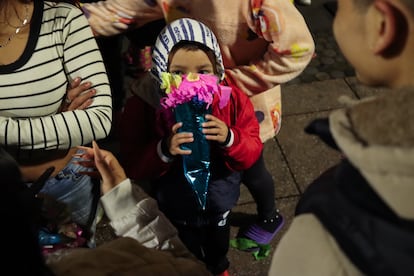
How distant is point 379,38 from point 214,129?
1149 mm

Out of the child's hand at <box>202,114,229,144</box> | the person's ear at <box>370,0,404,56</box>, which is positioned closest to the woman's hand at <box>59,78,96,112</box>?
the child's hand at <box>202,114,229,144</box>

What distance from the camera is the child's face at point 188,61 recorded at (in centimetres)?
217

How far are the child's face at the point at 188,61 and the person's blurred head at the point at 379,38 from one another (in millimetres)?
1006

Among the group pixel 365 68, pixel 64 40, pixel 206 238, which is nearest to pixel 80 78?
pixel 64 40

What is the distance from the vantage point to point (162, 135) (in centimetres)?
235

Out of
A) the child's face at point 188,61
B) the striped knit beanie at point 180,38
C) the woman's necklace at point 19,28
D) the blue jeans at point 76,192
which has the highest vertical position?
the woman's necklace at point 19,28

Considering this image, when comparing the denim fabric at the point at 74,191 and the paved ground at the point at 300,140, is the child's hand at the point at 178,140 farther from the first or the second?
the paved ground at the point at 300,140

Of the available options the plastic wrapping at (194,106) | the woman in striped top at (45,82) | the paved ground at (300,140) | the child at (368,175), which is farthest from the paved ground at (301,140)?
the child at (368,175)

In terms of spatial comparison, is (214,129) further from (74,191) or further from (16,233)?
(16,233)

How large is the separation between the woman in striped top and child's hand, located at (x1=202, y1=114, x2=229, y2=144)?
52cm

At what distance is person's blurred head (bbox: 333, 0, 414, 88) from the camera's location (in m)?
1.04

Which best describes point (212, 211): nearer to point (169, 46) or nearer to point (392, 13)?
point (169, 46)

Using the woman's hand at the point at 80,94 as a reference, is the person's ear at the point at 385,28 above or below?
above

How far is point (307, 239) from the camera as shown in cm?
109
